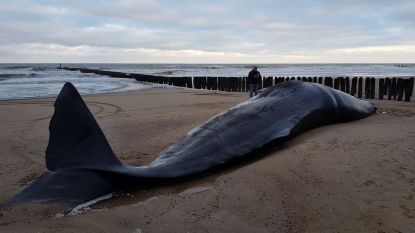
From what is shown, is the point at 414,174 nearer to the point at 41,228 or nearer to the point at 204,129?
the point at 204,129

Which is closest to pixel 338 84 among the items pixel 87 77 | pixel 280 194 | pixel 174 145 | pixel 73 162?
pixel 174 145

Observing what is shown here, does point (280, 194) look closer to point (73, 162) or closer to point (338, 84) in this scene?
point (73, 162)

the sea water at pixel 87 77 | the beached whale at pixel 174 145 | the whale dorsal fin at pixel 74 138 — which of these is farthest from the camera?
the sea water at pixel 87 77

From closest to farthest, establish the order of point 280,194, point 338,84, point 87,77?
point 280,194 → point 338,84 → point 87,77

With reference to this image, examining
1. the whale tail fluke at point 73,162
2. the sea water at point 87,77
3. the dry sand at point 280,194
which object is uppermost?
the whale tail fluke at point 73,162

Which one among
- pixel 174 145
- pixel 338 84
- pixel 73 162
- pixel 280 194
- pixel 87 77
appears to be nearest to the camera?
pixel 73 162

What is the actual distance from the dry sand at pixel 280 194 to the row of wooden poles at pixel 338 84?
10.1 metres

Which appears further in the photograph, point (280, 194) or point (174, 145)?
point (174, 145)

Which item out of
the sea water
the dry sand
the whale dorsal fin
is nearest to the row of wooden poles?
the sea water

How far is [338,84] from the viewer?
20.4 m

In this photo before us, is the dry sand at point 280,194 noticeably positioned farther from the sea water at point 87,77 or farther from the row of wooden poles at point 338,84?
the sea water at point 87,77

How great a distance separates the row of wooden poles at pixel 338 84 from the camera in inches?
672

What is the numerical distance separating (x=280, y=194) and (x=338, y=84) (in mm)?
16637

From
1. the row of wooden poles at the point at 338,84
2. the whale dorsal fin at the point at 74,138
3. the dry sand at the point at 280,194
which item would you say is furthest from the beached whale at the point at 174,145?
the row of wooden poles at the point at 338,84
